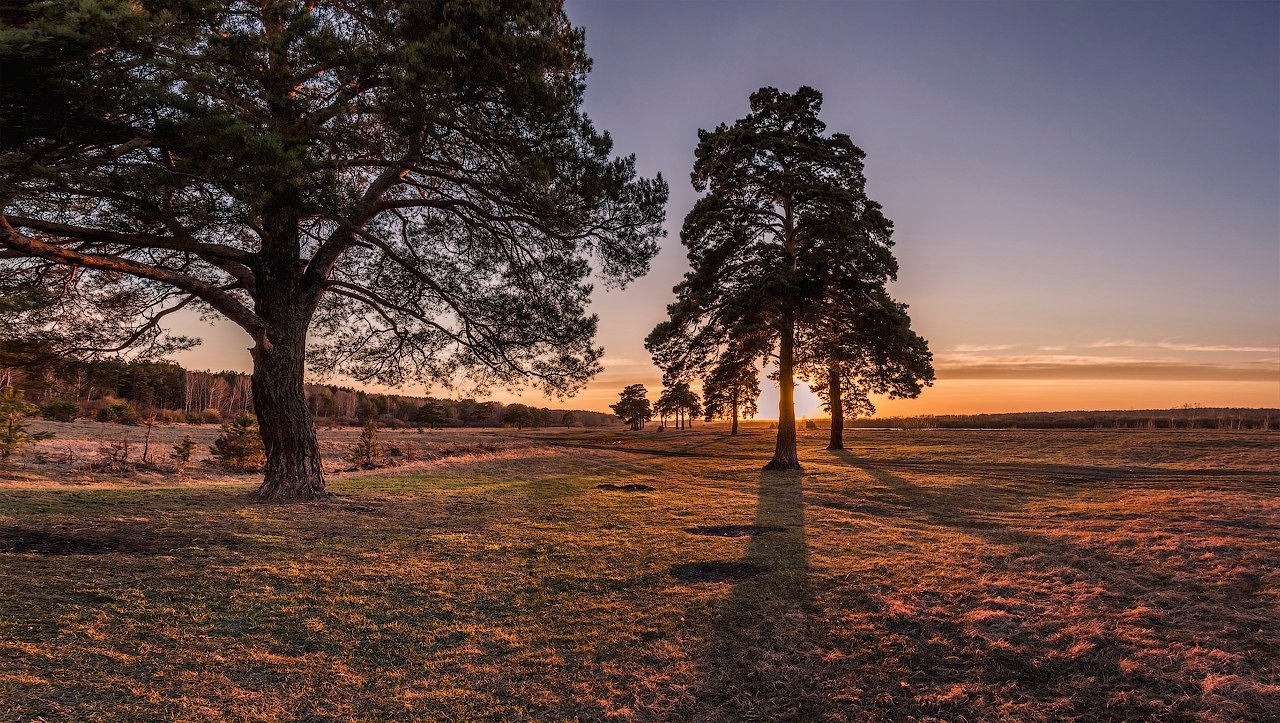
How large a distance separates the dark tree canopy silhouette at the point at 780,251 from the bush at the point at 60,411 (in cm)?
3471

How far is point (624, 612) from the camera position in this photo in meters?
5.04

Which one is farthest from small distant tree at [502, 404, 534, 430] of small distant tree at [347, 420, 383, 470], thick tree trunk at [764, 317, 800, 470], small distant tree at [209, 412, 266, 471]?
thick tree trunk at [764, 317, 800, 470]

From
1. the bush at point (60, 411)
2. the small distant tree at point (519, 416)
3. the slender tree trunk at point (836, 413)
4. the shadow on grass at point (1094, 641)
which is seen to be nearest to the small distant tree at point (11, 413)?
the bush at point (60, 411)

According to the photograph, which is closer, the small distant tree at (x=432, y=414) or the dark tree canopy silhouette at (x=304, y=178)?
the dark tree canopy silhouette at (x=304, y=178)

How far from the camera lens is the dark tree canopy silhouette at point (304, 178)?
661cm

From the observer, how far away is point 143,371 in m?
10.4

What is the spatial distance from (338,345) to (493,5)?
8.49 metres

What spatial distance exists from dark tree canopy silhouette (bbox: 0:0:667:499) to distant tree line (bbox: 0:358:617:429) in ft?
1.92

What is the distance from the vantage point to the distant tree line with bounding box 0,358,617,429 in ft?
31.4

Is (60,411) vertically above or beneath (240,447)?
above

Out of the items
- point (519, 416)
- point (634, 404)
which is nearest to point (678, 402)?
point (634, 404)

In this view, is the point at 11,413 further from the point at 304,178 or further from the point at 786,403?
the point at 786,403

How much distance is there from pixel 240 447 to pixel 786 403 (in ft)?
68.5

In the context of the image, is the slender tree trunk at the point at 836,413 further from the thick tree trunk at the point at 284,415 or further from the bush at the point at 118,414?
the bush at the point at 118,414
